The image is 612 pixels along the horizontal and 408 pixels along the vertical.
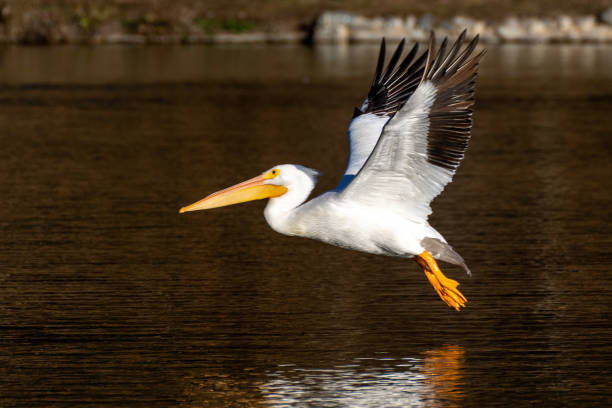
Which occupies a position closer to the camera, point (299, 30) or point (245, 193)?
point (245, 193)

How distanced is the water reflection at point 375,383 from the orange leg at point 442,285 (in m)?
0.72

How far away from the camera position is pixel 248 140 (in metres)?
18.2

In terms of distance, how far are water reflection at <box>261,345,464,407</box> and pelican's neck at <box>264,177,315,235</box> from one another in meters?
1.16

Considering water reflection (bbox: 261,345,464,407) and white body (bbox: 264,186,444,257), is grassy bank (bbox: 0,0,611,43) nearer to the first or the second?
white body (bbox: 264,186,444,257)

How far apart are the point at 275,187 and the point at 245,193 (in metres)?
0.24

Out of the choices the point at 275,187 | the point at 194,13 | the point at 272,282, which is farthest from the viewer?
the point at 194,13

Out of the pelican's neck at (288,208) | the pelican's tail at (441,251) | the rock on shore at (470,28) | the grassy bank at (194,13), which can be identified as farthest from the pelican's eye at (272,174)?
the grassy bank at (194,13)

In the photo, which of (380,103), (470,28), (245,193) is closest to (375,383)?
(245,193)

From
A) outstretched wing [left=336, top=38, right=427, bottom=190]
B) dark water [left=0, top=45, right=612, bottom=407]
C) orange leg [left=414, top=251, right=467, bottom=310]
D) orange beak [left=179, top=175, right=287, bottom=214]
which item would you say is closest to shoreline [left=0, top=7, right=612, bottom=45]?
dark water [left=0, top=45, right=612, bottom=407]

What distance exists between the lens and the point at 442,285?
8.17 metres

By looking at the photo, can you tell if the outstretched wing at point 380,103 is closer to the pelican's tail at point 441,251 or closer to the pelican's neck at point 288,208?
the pelican's neck at point 288,208

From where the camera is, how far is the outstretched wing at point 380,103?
29.4ft

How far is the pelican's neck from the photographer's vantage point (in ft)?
26.4

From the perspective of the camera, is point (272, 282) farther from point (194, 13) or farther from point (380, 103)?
point (194, 13)
